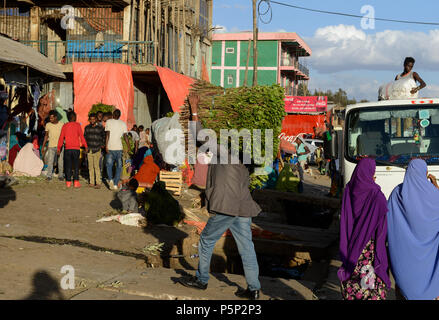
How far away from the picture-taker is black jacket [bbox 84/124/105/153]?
45.0 feet

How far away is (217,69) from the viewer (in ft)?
180

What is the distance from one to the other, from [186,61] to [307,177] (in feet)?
30.5

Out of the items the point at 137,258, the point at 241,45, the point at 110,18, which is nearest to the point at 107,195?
the point at 137,258

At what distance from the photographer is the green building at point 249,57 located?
53.1 m

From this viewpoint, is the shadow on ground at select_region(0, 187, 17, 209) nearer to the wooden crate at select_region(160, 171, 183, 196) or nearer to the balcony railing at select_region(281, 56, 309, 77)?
the wooden crate at select_region(160, 171, 183, 196)

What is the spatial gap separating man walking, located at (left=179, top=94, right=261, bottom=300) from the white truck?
403 centimetres

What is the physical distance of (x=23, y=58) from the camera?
10070 millimetres

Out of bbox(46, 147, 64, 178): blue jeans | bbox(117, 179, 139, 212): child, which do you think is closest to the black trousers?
bbox(46, 147, 64, 178): blue jeans

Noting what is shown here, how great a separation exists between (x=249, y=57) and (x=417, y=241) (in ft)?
168

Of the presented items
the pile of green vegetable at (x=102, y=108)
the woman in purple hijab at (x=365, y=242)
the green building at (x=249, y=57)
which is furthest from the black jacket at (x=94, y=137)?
the green building at (x=249, y=57)

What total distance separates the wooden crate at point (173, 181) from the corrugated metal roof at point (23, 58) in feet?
11.4

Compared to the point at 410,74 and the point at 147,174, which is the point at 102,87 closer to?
the point at 147,174
